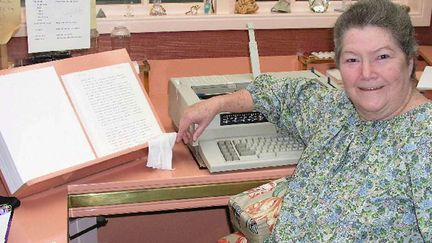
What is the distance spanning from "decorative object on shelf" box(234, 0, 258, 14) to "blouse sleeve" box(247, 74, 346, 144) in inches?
27.1

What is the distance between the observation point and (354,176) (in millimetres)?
1431

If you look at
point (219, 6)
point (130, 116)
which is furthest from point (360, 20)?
point (219, 6)

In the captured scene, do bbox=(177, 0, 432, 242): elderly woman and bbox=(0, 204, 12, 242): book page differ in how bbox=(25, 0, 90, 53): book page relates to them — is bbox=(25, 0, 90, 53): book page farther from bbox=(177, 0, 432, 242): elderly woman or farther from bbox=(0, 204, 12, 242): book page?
bbox=(177, 0, 432, 242): elderly woman

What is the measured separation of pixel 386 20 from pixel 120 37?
1.18m

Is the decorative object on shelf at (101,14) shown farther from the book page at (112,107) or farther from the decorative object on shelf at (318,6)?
the decorative object on shelf at (318,6)

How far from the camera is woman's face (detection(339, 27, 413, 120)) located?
137 centimetres

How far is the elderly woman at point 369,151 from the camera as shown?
4.39 feet

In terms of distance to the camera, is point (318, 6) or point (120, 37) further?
point (318, 6)

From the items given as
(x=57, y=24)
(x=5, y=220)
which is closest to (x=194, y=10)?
(x=57, y=24)

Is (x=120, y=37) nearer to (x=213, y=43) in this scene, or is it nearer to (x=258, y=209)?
(x=213, y=43)

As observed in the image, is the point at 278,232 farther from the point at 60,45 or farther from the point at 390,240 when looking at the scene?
the point at 60,45

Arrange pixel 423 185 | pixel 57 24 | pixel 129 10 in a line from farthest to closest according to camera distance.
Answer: pixel 129 10 < pixel 57 24 < pixel 423 185

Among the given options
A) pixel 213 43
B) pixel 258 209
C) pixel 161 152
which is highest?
pixel 213 43

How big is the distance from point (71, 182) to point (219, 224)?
3.83ft
